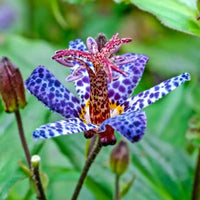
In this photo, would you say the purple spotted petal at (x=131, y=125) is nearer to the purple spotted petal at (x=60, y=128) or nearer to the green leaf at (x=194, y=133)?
the purple spotted petal at (x=60, y=128)

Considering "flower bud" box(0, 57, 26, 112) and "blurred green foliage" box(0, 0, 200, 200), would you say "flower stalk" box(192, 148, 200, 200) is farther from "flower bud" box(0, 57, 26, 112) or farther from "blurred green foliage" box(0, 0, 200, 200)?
"flower bud" box(0, 57, 26, 112)

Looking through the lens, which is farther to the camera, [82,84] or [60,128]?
[82,84]

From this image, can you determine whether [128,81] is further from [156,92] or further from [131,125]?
[131,125]

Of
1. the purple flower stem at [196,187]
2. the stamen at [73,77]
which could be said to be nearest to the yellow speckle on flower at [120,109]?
the stamen at [73,77]

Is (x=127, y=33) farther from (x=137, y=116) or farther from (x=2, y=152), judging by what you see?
(x=137, y=116)

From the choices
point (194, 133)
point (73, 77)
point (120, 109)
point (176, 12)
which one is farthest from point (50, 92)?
point (194, 133)

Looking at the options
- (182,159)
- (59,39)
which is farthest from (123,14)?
(182,159)
